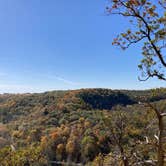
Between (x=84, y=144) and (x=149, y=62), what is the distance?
138ft

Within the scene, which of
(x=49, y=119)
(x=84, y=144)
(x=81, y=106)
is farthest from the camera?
(x=81, y=106)

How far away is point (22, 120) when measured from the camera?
84.7 m

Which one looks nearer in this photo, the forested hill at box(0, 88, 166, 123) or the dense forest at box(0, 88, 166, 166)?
the dense forest at box(0, 88, 166, 166)

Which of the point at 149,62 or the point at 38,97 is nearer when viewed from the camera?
the point at 149,62

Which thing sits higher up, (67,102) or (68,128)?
(67,102)

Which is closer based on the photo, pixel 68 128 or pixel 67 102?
pixel 68 128

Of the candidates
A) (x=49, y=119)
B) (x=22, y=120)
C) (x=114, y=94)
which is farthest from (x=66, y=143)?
(x=114, y=94)

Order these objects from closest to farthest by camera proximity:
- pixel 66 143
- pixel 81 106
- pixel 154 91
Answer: pixel 154 91 → pixel 66 143 → pixel 81 106

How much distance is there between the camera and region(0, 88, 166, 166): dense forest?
9930mm

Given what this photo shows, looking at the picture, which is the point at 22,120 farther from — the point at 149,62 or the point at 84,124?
the point at 149,62

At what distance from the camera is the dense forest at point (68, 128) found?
9.93 m

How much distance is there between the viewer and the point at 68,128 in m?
60.3

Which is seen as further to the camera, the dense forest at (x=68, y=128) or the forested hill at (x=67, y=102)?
the forested hill at (x=67, y=102)

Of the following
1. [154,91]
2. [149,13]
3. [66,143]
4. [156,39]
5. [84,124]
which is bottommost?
[66,143]
